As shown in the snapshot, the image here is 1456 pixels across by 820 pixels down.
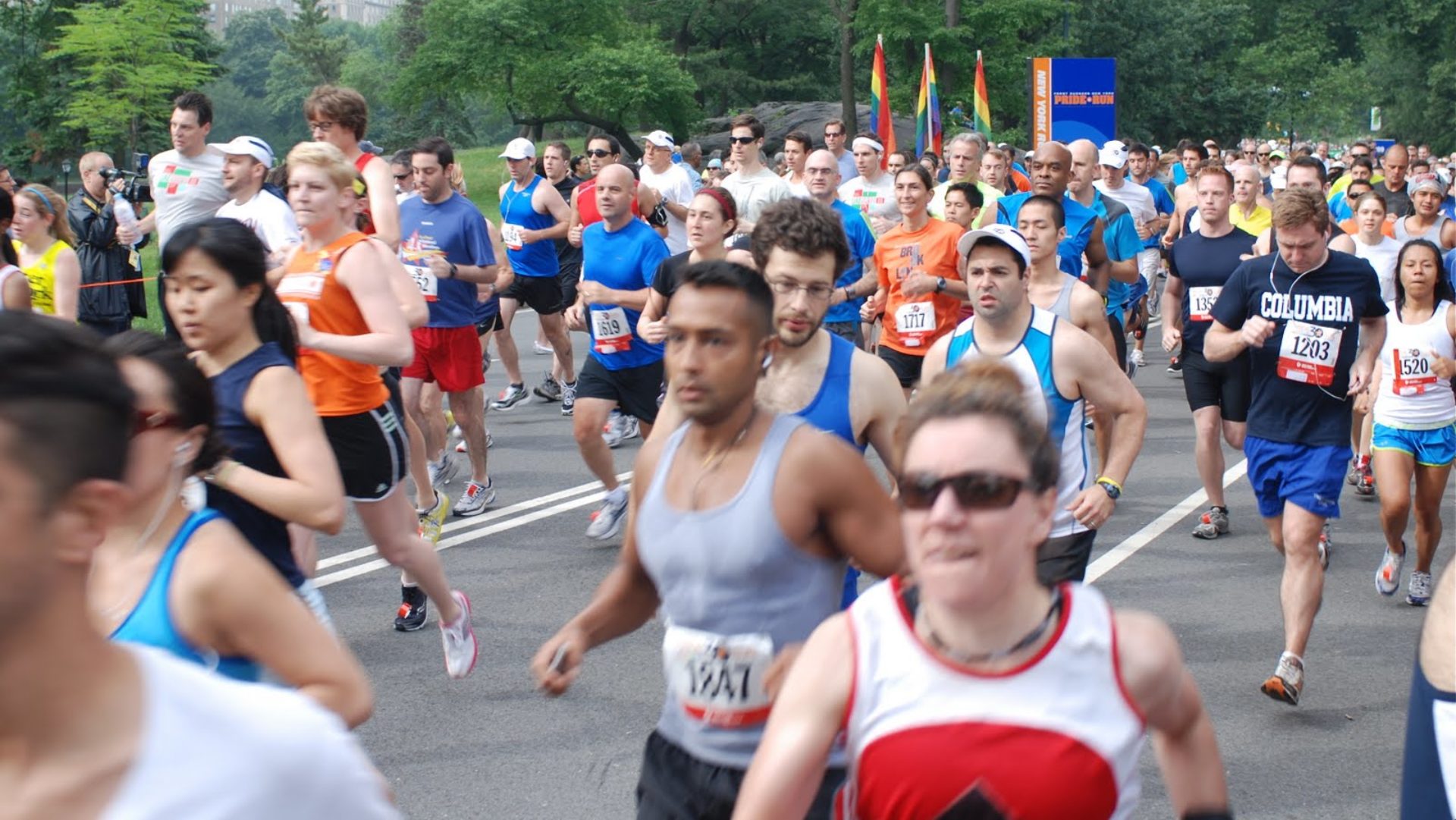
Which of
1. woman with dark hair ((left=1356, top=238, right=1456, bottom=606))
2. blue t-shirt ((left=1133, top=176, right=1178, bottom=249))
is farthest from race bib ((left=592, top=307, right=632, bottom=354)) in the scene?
blue t-shirt ((left=1133, top=176, right=1178, bottom=249))

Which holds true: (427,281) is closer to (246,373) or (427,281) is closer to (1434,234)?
(246,373)

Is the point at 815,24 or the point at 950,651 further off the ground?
the point at 815,24

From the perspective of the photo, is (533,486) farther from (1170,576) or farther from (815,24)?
(815,24)

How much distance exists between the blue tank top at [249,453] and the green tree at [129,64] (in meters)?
35.2

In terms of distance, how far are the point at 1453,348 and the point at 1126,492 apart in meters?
2.40

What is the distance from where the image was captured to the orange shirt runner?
866cm

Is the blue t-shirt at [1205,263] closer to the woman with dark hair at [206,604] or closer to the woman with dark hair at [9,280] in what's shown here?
the woman with dark hair at [9,280]

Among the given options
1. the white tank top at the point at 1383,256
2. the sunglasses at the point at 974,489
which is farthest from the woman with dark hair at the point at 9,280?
the white tank top at the point at 1383,256

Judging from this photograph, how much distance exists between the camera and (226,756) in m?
1.54

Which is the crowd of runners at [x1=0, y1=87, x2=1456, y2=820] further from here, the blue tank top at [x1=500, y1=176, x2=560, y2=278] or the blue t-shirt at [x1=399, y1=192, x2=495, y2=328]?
the blue tank top at [x1=500, y1=176, x2=560, y2=278]

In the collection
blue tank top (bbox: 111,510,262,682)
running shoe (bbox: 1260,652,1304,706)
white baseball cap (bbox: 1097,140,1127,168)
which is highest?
white baseball cap (bbox: 1097,140,1127,168)

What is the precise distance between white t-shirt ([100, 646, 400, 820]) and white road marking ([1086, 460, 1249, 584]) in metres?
6.22

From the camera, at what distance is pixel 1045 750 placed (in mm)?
2193

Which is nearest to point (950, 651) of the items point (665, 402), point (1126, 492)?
point (665, 402)
